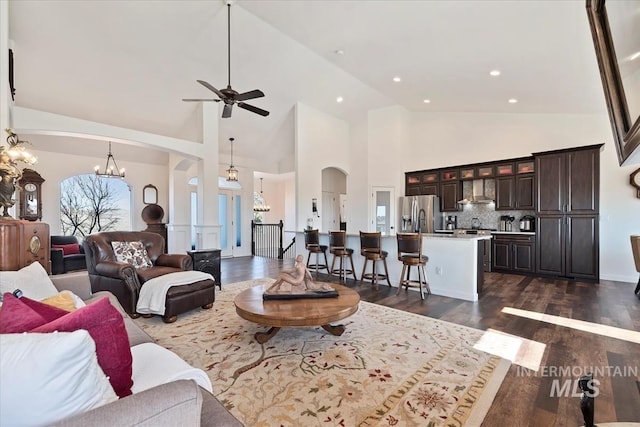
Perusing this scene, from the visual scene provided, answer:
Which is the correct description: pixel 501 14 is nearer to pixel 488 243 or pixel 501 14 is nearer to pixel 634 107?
pixel 634 107

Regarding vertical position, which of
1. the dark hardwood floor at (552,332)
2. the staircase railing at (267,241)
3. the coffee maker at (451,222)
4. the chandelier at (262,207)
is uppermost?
the chandelier at (262,207)

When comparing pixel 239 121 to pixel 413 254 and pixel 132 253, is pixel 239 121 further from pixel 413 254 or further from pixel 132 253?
pixel 413 254

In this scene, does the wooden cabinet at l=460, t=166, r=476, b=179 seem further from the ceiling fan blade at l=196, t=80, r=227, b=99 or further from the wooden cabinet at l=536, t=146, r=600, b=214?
the ceiling fan blade at l=196, t=80, r=227, b=99

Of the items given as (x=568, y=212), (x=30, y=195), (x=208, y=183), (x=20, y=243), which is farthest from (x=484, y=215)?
(x=30, y=195)

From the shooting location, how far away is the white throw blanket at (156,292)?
327 centimetres

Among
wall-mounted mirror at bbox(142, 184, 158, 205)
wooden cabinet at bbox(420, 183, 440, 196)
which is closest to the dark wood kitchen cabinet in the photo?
wooden cabinet at bbox(420, 183, 440, 196)

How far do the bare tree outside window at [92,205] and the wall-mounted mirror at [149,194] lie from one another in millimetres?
391

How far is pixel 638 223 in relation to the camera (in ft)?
16.9

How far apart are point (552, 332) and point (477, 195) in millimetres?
4639

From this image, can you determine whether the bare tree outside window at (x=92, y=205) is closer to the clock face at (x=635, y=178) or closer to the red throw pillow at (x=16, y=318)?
the red throw pillow at (x=16, y=318)

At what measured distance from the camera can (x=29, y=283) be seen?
1987 mm

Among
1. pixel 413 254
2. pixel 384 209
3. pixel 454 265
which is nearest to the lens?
pixel 454 265

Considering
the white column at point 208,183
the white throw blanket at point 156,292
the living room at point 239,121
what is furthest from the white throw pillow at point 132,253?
the white column at point 208,183

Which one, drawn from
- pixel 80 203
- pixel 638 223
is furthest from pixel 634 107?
pixel 80 203
